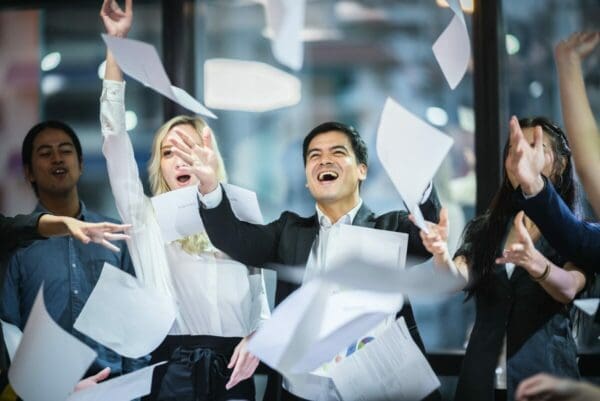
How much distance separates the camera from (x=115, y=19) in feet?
7.51

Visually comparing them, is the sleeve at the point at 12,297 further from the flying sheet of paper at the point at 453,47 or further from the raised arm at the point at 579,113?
the raised arm at the point at 579,113

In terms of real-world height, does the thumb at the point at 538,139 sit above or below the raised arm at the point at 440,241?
above

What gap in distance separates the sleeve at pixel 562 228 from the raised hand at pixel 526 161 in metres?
0.02

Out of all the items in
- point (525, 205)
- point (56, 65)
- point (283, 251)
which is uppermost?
point (56, 65)

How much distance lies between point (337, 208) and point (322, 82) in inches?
39.7

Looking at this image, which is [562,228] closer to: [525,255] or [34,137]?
[525,255]

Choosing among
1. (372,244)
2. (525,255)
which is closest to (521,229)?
(525,255)

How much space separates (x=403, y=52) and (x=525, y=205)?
4.53 feet

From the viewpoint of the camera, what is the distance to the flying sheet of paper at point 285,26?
220 centimetres

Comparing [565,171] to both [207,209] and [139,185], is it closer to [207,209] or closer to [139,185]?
[207,209]

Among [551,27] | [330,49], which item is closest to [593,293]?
[551,27]

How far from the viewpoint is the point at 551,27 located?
2.95 meters

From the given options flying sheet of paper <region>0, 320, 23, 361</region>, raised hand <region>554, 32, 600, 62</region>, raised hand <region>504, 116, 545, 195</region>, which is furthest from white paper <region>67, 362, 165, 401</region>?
raised hand <region>554, 32, 600, 62</region>

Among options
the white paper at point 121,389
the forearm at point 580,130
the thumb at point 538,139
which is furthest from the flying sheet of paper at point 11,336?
the forearm at point 580,130
